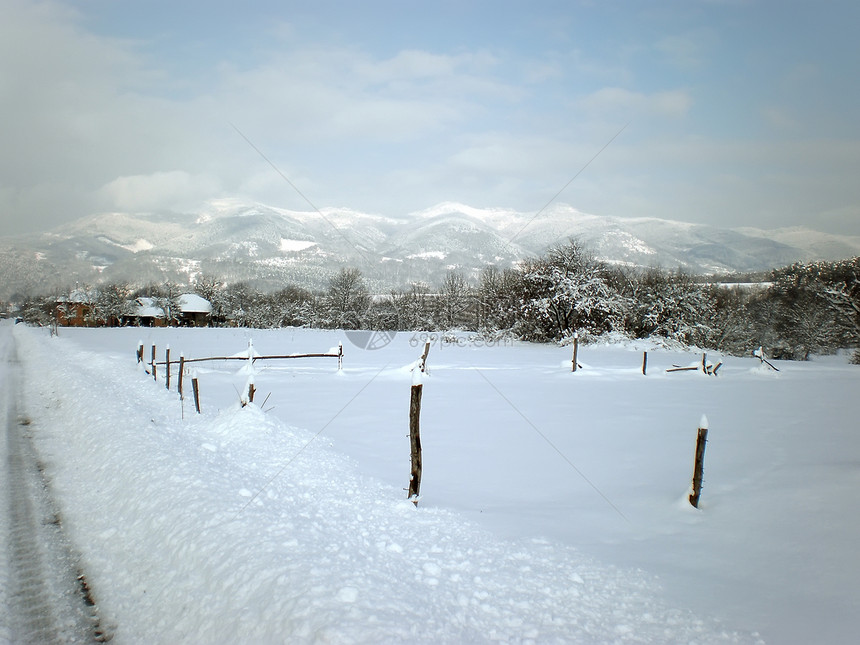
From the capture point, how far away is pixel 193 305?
77312 mm

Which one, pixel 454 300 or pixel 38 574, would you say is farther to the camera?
pixel 454 300

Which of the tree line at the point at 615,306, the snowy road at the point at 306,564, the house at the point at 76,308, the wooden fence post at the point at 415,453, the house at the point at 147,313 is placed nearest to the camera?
the snowy road at the point at 306,564

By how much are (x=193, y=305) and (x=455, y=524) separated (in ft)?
270

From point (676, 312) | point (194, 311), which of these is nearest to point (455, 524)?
point (676, 312)

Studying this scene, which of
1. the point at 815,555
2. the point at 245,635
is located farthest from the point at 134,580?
the point at 815,555

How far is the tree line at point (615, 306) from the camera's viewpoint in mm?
35812

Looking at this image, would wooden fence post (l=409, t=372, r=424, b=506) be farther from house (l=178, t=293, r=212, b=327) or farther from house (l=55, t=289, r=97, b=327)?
house (l=55, t=289, r=97, b=327)

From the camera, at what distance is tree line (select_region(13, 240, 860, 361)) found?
35812 mm

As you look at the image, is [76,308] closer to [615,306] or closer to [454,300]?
[454,300]

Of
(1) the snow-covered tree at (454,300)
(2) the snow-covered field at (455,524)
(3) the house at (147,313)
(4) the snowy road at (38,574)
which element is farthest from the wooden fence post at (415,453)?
(3) the house at (147,313)

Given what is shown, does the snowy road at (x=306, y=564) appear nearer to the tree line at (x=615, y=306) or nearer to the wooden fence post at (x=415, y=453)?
the wooden fence post at (x=415, y=453)

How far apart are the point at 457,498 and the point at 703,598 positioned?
3.23 metres

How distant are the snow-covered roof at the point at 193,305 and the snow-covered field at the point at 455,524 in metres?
70.0

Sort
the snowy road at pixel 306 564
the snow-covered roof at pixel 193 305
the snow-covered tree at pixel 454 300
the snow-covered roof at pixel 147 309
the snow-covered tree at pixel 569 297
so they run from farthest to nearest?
the snow-covered roof at pixel 147 309 < the snow-covered roof at pixel 193 305 < the snow-covered tree at pixel 454 300 < the snow-covered tree at pixel 569 297 < the snowy road at pixel 306 564
